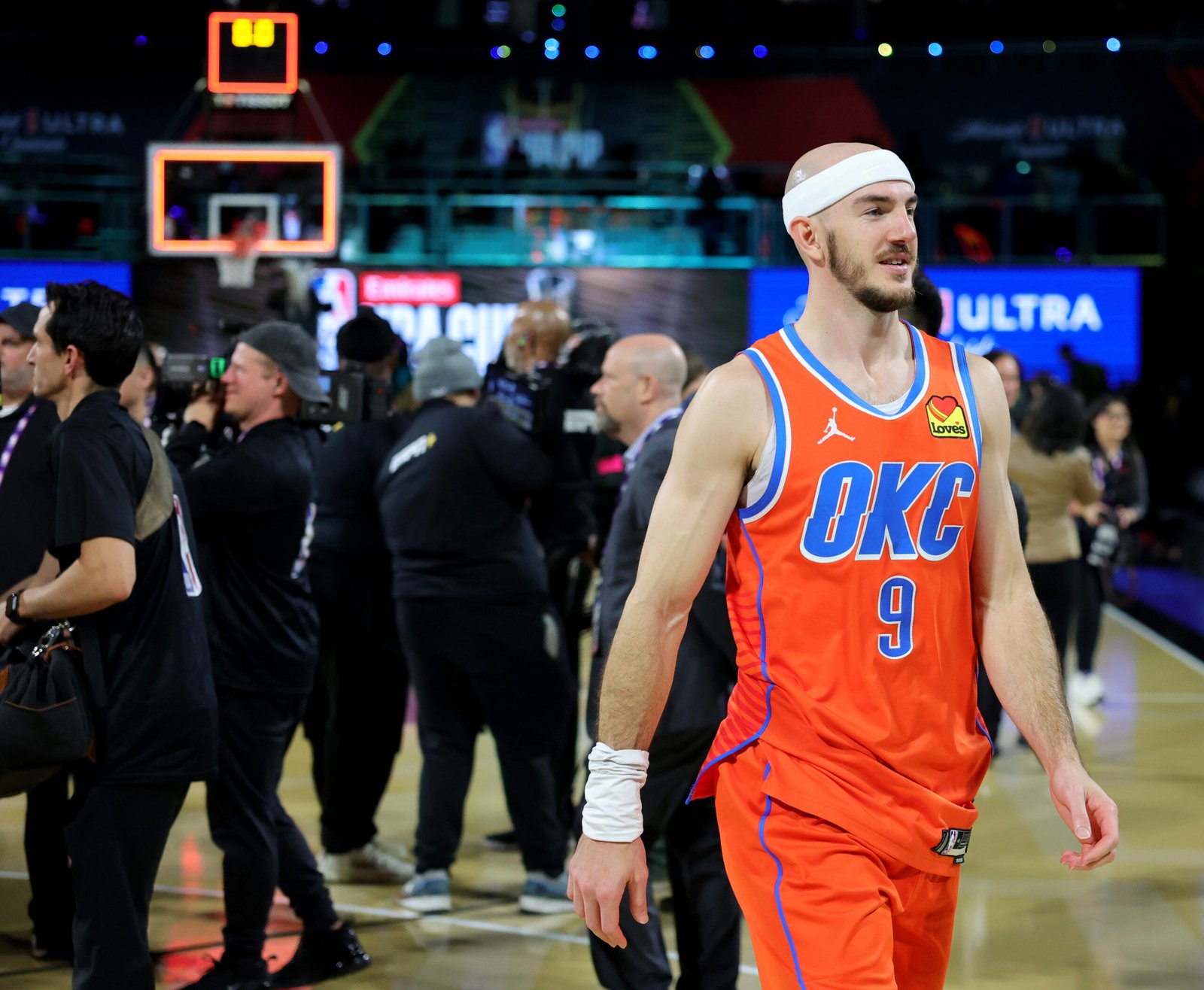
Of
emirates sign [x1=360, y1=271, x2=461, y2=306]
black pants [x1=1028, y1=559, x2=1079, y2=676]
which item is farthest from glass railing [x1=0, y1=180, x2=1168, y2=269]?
black pants [x1=1028, y1=559, x2=1079, y2=676]

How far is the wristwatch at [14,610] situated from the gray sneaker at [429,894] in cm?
220

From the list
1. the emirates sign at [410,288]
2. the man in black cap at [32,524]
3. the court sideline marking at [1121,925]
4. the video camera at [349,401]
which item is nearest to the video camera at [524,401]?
the video camera at [349,401]

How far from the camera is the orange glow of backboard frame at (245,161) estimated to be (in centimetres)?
1100

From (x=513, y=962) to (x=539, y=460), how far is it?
1.70m

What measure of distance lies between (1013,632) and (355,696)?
372cm

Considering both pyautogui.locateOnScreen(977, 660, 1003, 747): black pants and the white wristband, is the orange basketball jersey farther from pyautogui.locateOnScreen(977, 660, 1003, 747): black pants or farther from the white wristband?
pyautogui.locateOnScreen(977, 660, 1003, 747): black pants

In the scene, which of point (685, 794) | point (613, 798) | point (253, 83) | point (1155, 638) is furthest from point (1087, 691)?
point (613, 798)

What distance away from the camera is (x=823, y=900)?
2.47m

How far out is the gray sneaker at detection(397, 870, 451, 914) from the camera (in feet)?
17.7

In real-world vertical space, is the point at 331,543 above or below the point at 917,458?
below

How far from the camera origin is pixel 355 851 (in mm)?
5984

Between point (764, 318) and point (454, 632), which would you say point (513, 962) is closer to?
point (454, 632)

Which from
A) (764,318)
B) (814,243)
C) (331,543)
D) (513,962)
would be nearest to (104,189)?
(764,318)

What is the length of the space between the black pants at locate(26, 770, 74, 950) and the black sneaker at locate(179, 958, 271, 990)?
0.61 metres
